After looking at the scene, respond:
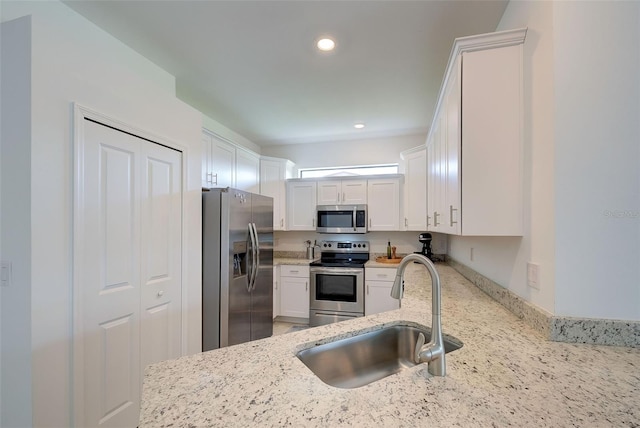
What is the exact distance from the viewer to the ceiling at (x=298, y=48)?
5.17ft

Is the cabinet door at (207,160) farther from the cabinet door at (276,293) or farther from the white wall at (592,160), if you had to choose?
the white wall at (592,160)

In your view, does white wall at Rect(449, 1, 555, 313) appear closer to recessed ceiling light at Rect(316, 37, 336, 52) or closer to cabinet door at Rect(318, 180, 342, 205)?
recessed ceiling light at Rect(316, 37, 336, 52)

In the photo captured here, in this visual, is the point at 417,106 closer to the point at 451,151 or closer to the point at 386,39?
the point at 386,39

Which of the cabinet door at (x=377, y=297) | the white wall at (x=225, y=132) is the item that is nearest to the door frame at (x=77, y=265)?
the white wall at (x=225, y=132)

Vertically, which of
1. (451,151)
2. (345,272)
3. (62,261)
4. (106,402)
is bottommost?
(106,402)

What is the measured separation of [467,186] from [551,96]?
502 mm

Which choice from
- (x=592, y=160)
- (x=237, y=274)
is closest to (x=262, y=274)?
(x=237, y=274)

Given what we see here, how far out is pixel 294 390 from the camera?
0.72 m

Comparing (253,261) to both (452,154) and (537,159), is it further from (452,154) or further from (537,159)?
(537,159)

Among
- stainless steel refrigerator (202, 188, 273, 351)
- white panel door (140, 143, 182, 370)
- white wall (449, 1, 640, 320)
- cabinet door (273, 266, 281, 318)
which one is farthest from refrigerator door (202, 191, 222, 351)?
white wall (449, 1, 640, 320)

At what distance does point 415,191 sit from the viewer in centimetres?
344

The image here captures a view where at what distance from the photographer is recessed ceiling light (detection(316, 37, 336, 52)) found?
183 centimetres

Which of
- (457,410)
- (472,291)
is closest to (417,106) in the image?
(472,291)

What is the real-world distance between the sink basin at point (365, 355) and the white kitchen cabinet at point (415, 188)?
2.27 metres
